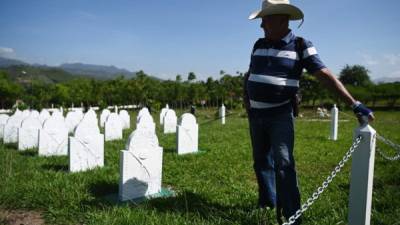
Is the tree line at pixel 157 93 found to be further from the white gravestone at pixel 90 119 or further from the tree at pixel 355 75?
the white gravestone at pixel 90 119

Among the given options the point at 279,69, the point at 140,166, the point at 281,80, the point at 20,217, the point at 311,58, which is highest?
the point at 311,58

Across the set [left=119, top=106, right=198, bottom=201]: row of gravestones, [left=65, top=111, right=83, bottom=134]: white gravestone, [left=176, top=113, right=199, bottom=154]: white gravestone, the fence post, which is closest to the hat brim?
the fence post

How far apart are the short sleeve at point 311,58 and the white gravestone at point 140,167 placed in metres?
2.45

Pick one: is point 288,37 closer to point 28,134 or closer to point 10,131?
point 28,134

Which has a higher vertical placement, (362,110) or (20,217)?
(362,110)

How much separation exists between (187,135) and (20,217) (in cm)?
463

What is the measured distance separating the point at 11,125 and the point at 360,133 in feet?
32.2

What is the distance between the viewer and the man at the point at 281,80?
3.37 m

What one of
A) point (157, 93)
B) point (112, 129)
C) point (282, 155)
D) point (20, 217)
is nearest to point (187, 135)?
point (112, 129)

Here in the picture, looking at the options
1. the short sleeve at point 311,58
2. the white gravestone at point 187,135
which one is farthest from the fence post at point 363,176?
the white gravestone at point 187,135

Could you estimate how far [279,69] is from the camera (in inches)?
134

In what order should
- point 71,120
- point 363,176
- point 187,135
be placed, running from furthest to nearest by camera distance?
point 71,120 → point 187,135 → point 363,176

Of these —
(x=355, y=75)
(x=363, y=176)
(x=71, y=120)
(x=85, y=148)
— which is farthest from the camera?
(x=355, y=75)

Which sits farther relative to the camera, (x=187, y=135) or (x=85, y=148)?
(x=187, y=135)
